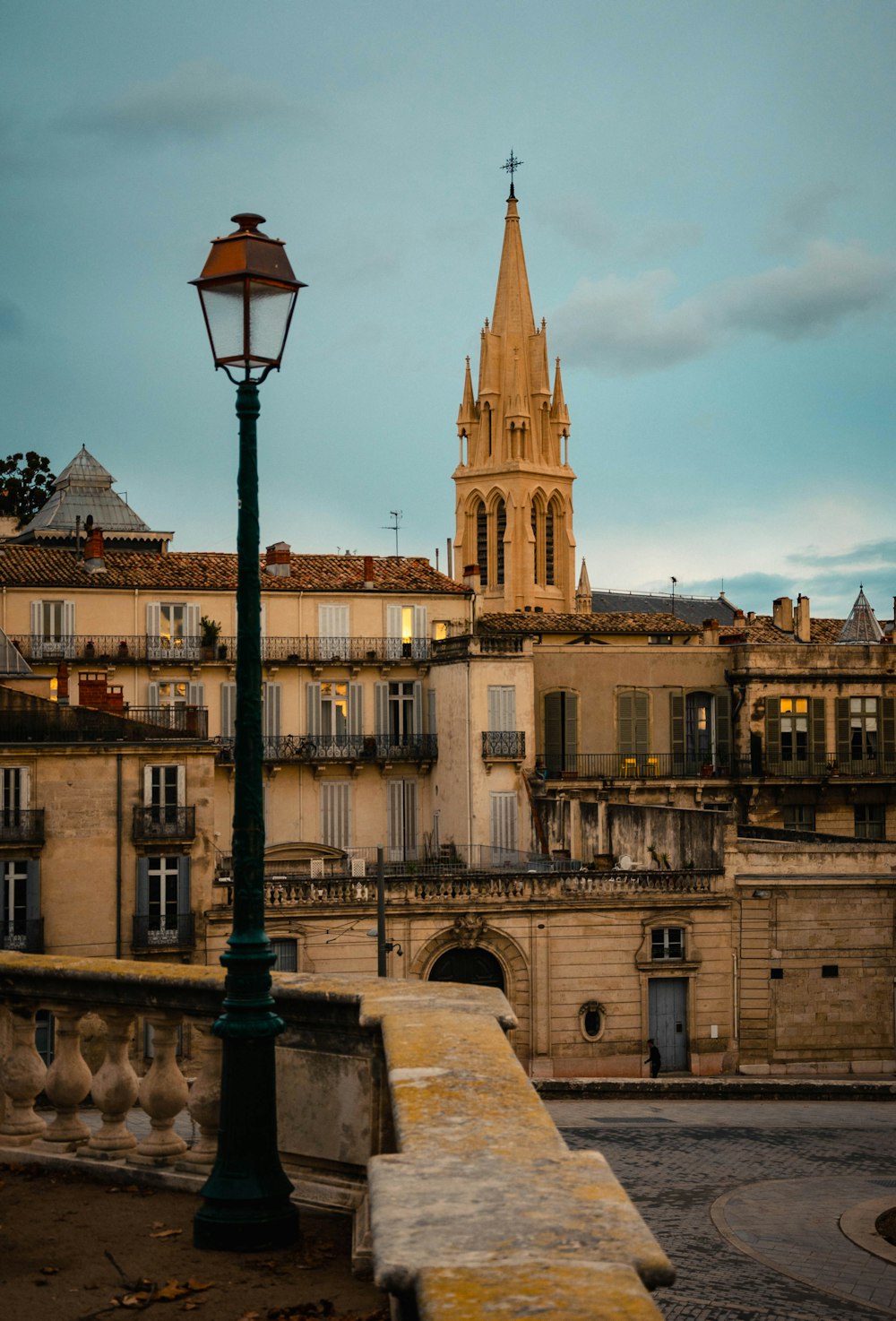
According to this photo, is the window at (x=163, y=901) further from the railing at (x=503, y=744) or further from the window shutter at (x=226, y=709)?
the railing at (x=503, y=744)

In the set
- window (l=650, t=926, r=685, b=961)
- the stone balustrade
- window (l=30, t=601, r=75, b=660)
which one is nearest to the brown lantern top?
the stone balustrade

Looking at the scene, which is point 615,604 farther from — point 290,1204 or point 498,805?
point 290,1204

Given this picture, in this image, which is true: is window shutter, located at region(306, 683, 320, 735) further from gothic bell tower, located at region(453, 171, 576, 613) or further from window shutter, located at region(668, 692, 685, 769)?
gothic bell tower, located at region(453, 171, 576, 613)

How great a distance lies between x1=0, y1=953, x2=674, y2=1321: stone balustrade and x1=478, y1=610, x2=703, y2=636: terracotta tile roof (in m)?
48.7

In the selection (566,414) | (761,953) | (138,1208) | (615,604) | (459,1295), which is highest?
(566,414)

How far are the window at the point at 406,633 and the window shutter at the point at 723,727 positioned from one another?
10.5 m

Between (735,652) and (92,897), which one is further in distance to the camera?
(735,652)

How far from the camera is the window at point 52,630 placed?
154 ft

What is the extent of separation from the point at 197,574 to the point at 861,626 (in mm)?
26205

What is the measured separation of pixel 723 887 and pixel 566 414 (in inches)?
2680

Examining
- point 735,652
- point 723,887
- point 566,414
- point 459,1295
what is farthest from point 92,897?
point 566,414

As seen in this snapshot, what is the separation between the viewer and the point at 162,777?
36.6 meters

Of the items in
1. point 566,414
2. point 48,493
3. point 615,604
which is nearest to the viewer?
point 48,493

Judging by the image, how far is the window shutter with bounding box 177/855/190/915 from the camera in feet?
120
